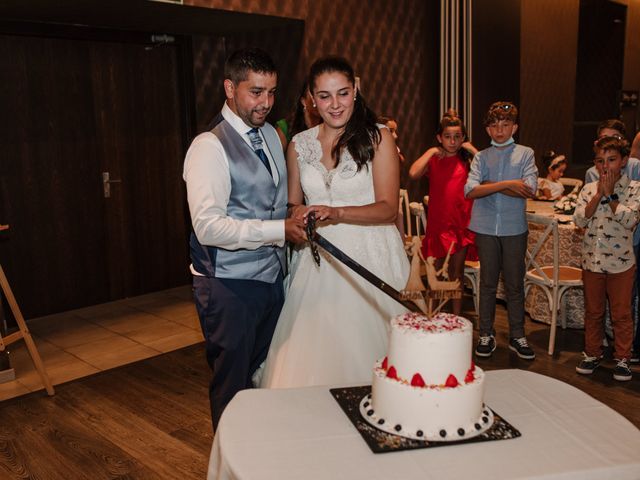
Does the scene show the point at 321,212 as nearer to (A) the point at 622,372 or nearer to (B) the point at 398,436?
(B) the point at 398,436

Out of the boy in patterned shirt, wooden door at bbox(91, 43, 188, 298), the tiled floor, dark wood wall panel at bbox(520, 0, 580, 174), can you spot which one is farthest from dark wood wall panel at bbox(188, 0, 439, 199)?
the boy in patterned shirt

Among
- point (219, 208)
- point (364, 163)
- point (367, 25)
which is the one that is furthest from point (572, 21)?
point (219, 208)

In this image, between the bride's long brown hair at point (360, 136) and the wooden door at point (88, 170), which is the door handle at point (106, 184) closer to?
the wooden door at point (88, 170)

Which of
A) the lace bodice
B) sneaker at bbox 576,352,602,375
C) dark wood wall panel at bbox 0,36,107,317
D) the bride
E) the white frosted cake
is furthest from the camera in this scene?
dark wood wall panel at bbox 0,36,107,317

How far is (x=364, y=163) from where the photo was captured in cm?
258

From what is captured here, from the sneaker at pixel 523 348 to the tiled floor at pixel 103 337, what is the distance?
2185 mm

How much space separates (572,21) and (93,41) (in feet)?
20.4

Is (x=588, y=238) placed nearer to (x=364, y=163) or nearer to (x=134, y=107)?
(x=364, y=163)

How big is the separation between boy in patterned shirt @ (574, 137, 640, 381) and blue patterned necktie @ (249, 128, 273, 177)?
6.70ft

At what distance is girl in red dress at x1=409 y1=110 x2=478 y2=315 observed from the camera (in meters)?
4.44

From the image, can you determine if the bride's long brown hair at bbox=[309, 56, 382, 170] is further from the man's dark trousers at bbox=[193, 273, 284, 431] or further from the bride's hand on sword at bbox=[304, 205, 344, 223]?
the man's dark trousers at bbox=[193, 273, 284, 431]

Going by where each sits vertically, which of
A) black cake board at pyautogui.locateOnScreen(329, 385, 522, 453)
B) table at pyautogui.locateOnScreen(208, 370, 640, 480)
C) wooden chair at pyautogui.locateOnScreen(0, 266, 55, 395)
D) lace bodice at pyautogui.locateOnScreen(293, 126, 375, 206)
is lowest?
wooden chair at pyautogui.locateOnScreen(0, 266, 55, 395)

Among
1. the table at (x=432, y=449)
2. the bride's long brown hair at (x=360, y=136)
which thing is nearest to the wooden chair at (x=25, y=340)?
the bride's long brown hair at (x=360, y=136)

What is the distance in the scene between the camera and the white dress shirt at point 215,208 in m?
2.25
